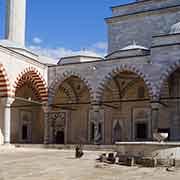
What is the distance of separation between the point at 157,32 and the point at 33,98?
747 cm

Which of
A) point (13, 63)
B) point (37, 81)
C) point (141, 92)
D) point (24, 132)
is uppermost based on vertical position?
point (13, 63)

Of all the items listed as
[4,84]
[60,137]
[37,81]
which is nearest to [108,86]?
[37,81]

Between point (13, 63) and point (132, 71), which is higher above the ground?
point (13, 63)

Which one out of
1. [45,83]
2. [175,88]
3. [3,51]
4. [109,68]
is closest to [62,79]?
[45,83]

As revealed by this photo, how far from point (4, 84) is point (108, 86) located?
17.9ft

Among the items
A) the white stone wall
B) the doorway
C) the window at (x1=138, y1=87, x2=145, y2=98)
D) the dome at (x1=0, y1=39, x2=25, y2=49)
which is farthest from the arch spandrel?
the dome at (x1=0, y1=39, x2=25, y2=49)

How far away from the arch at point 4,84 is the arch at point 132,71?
3888mm

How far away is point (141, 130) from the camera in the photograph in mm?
17547

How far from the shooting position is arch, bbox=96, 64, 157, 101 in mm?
14391

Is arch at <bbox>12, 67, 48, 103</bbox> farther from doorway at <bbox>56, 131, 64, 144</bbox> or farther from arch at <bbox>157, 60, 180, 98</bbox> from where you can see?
arch at <bbox>157, 60, 180, 98</bbox>

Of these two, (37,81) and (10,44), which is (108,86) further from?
(10,44)

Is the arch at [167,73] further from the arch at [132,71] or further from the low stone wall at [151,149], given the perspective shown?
the low stone wall at [151,149]

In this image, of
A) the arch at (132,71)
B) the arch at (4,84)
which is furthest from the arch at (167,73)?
the arch at (4,84)

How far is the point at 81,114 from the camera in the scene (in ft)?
63.1
